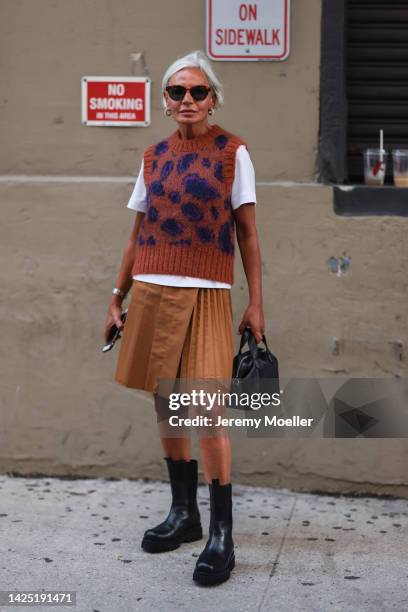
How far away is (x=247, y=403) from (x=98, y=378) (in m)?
1.38

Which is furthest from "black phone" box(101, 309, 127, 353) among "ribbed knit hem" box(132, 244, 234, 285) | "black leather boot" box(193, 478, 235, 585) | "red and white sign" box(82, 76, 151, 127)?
"red and white sign" box(82, 76, 151, 127)

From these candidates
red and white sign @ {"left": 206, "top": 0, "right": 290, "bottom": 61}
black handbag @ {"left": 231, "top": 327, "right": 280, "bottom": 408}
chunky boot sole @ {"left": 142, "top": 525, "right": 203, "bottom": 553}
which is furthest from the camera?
red and white sign @ {"left": 206, "top": 0, "right": 290, "bottom": 61}

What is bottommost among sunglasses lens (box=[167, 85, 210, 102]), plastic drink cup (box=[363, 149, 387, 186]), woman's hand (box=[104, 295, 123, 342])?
woman's hand (box=[104, 295, 123, 342])

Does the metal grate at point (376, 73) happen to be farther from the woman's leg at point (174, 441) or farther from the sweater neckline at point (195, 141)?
the woman's leg at point (174, 441)

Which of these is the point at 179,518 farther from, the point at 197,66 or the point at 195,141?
the point at 197,66

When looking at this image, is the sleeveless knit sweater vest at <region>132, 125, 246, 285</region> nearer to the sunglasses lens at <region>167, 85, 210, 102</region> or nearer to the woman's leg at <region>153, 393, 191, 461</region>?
the sunglasses lens at <region>167, 85, 210, 102</region>

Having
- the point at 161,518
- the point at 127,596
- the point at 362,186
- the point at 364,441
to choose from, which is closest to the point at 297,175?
the point at 362,186

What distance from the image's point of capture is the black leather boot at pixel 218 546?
3682mm

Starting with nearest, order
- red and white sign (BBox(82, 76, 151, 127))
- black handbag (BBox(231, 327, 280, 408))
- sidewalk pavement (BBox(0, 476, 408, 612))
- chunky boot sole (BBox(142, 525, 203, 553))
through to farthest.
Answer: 1. sidewalk pavement (BBox(0, 476, 408, 612))
2. black handbag (BBox(231, 327, 280, 408))
3. chunky boot sole (BBox(142, 525, 203, 553))
4. red and white sign (BBox(82, 76, 151, 127))

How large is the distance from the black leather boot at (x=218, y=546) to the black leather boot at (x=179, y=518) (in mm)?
276

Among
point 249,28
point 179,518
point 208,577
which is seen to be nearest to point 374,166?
point 249,28

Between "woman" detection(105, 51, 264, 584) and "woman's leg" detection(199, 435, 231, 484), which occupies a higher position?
"woman" detection(105, 51, 264, 584)

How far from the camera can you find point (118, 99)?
486cm

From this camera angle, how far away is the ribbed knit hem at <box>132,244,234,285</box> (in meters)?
3.76
